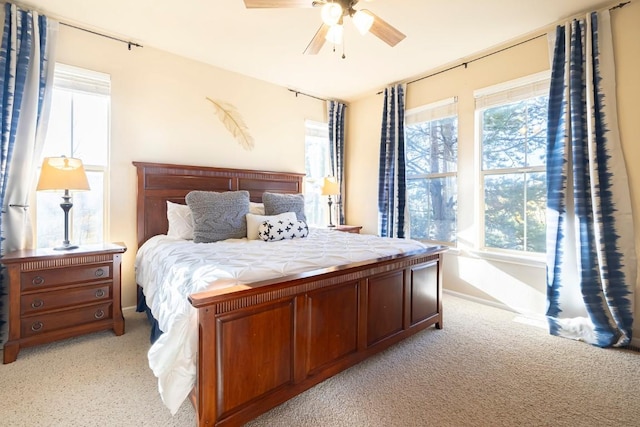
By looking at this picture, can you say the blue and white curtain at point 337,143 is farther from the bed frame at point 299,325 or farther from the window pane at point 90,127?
the window pane at point 90,127

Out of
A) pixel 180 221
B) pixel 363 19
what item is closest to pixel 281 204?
→ pixel 180 221

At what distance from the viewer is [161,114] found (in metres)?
3.17

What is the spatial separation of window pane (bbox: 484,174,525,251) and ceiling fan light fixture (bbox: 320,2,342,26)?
239 cm

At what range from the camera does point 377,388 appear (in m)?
1.82

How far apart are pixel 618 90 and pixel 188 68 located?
4047mm

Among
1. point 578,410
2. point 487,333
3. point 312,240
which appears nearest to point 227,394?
point 312,240

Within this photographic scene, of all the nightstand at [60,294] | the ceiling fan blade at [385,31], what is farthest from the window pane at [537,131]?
the nightstand at [60,294]

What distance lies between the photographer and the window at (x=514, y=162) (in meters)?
2.95

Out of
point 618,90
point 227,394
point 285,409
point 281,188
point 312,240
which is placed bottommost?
point 285,409

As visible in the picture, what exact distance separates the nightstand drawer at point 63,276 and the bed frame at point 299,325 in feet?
5.00

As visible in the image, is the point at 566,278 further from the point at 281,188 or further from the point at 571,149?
→ the point at 281,188

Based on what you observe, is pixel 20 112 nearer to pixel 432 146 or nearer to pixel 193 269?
pixel 193 269

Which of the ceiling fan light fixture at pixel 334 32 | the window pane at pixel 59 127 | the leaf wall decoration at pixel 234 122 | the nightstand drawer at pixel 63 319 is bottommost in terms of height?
the nightstand drawer at pixel 63 319

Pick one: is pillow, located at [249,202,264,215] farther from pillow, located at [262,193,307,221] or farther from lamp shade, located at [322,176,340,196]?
lamp shade, located at [322,176,340,196]
